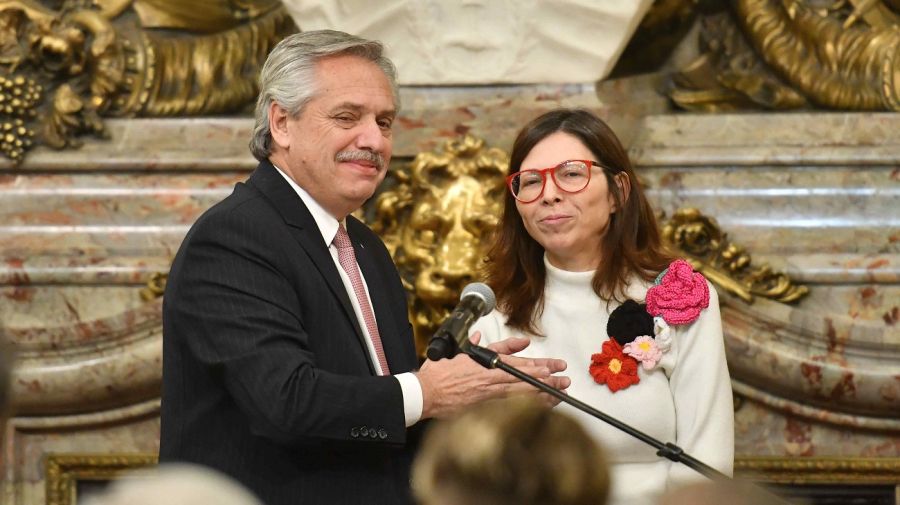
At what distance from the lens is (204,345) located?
10.5 ft

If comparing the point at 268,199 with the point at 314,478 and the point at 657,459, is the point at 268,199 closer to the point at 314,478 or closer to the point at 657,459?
the point at 314,478

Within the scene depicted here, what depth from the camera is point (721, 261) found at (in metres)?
4.84

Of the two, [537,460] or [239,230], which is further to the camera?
[239,230]

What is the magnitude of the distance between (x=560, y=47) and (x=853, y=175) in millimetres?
983

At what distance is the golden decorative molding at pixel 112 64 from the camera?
17.1 ft

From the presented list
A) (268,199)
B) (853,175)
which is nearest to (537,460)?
(268,199)

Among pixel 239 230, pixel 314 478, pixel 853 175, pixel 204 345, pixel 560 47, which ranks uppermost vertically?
pixel 560 47

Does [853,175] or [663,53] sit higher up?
[663,53]

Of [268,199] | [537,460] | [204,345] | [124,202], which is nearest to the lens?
[537,460]

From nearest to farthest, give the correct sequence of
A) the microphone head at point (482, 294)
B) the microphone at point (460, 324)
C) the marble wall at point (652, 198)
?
1. the microphone at point (460, 324)
2. the microphone head at point (482, 294)
3. the marble wall at point (652, 198)

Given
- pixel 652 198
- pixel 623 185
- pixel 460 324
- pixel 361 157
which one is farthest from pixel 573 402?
pixel 652 198

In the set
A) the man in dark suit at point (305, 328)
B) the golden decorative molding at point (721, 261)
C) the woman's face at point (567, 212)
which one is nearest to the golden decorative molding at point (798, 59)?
the golden decorative molding at point (721, 261)

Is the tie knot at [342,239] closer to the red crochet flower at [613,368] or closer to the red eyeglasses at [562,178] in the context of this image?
the red eyeglasses at [562,178]

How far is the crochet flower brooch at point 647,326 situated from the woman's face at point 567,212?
18 centimetres
